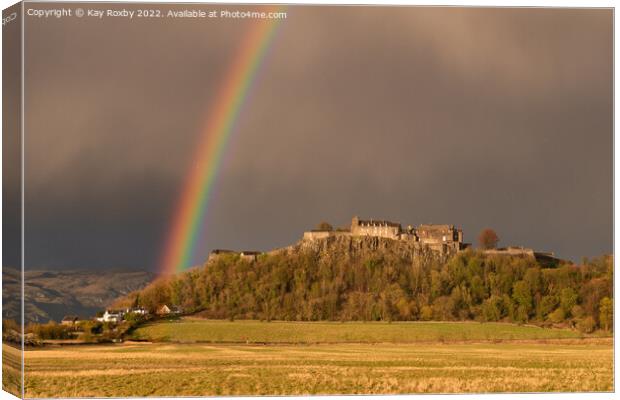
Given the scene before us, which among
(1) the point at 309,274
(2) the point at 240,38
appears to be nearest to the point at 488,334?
(1) the point at 309,274

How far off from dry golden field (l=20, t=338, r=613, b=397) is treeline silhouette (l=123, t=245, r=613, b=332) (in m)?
1.71

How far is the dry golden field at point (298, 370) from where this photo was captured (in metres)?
29.0

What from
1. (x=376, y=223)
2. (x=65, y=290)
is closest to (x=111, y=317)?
(x=65, y=290)

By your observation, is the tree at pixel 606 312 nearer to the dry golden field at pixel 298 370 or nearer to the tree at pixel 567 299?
the dry golden field at pixel 298 370

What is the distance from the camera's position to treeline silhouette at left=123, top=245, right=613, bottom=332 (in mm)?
33656

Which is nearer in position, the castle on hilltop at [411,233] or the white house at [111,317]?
the white house at [111,317]

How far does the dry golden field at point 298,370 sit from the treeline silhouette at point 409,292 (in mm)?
1708

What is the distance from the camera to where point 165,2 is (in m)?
29.8

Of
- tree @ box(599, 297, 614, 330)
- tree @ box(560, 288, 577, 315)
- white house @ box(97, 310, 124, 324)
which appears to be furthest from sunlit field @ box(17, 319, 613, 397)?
tree @ box(560, 288, 577, 315)

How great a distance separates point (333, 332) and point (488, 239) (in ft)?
17.1

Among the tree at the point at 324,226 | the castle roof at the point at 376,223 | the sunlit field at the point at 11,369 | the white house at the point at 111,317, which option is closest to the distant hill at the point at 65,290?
the white house at the point at 111,317

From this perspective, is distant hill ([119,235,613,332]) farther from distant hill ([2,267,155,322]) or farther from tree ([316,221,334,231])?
distant hill ([2,267,155,322])

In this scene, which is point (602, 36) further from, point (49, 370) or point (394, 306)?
point (49, 370)

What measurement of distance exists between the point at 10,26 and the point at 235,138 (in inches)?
257
